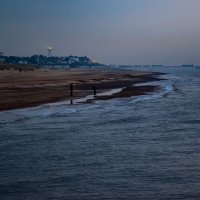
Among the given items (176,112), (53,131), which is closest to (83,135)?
(53,131)

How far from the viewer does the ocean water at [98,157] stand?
29.2 feet

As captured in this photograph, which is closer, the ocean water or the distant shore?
the ocean water

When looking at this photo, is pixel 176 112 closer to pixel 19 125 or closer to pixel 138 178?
pixel 19 125

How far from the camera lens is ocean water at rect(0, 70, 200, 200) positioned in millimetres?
8891

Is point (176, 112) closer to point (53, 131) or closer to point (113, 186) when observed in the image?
point (53, 131)

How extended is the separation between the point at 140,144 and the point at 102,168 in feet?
11.0

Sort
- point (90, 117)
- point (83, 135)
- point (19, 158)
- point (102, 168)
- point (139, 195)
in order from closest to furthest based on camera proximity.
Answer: point (139, 195) → point (102, 168) → point (19, 158) → point (83, 135) → point (90, 117)

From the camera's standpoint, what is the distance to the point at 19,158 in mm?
11641

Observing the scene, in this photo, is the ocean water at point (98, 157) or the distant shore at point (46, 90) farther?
the distant shore at point (46, 90)

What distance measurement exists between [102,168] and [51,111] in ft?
41.7

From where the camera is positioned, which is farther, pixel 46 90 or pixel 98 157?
pixel 46 90

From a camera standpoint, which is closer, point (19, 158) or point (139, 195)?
point (139, 195)

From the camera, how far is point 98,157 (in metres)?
11.8

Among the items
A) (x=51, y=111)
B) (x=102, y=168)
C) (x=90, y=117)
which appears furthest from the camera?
(x=51, y=111)
